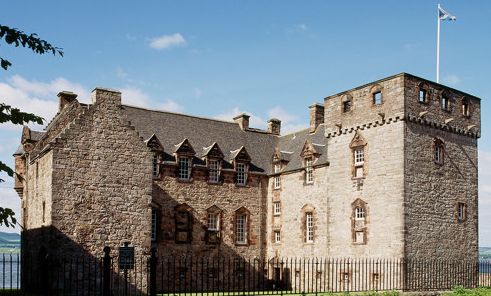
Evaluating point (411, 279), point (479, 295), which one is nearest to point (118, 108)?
point (411, 279)

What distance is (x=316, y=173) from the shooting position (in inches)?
1468

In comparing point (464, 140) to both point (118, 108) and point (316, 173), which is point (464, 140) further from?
point (118, 108)

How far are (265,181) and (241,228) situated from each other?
156 inches

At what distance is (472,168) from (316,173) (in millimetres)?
9633

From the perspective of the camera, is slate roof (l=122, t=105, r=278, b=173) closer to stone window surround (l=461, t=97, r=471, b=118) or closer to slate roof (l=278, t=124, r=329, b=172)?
slate roof (l=278, t=124, r=329, b=172)

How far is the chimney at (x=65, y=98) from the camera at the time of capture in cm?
3679

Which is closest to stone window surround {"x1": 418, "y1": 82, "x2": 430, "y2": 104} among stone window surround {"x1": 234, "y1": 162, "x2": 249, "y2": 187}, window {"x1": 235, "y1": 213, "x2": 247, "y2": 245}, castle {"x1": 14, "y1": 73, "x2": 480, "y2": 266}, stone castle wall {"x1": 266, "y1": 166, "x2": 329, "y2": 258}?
castle {"x1": 14, "y1": 73, "x2": 480, "y2": 266}

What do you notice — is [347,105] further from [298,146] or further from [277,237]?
[277,237]

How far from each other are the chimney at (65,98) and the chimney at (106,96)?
688 cm

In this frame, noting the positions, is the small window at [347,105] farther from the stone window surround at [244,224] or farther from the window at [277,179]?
the stone window surround at [244,224]

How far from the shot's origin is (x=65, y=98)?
121 ft

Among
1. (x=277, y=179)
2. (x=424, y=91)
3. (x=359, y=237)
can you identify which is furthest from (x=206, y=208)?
(x=424, y=91)

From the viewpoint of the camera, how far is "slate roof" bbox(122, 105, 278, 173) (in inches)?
1538

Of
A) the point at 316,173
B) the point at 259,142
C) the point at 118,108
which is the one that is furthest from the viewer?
the point at 259,142
